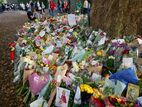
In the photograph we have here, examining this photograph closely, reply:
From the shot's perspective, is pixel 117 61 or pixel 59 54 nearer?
pixel 117 61

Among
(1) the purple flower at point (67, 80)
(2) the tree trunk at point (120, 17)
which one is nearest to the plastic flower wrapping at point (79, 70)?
(1) the purple flower at point (67, 80)

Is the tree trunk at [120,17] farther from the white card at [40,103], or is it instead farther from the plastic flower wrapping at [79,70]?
the white card at [40,103]

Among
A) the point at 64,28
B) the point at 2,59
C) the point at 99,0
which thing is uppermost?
the point at 99,0

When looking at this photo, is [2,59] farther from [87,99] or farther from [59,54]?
[87,99]

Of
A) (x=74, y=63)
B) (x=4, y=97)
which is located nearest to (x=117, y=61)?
(x=74, y=63)

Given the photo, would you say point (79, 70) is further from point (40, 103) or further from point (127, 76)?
point (127, 76)

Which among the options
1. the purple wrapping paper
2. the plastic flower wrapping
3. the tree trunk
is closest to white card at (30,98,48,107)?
the plastic flower wrapping

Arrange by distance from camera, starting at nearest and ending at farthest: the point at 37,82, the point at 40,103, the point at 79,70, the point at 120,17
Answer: the point at 40,103 < the point at 37,82 < the point at 79,70 < the point at 120,17

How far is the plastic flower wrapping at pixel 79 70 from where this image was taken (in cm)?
696

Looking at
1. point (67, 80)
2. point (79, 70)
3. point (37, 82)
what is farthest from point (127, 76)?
point (37, 82)

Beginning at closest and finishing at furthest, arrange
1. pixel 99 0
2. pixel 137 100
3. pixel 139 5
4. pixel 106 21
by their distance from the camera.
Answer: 1. pixel 137 100
2. pixel 139 5
3. pixel 106 21
4. pixel 99 0

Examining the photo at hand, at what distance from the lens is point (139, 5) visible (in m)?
10.5

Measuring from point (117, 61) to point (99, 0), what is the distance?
4655mm

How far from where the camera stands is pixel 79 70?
337 inches
